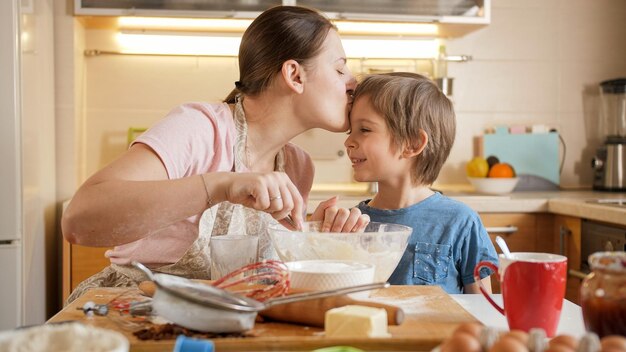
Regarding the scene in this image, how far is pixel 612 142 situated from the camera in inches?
122

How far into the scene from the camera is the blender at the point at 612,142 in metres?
3.07

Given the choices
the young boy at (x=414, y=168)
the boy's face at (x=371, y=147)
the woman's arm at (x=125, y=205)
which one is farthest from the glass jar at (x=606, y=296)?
Result: the boy's face at (x=371, y=147)

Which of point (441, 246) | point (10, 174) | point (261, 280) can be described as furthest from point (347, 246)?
point (10, 174)

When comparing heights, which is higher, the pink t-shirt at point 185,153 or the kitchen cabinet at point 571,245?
the pink t-shirt at point 185,153

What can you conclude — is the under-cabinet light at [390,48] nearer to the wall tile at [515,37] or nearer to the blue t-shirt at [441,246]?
the wall tile at [515,37]

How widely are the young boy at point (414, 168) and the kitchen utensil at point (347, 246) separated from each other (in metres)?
0.40

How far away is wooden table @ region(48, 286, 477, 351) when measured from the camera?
854 millimetres

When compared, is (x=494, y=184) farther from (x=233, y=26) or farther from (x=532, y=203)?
(x=233, y=26)

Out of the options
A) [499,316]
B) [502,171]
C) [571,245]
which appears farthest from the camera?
[502,171]

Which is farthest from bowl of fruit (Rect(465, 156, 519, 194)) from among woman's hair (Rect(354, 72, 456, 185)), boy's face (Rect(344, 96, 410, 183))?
boy's face (Rect(344, 96, 410, 183))

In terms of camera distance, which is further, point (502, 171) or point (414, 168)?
point (502, 171)

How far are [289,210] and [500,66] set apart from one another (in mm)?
2359

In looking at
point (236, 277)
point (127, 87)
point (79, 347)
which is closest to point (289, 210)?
point (236, 277)

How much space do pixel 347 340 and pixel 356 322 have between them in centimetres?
2
